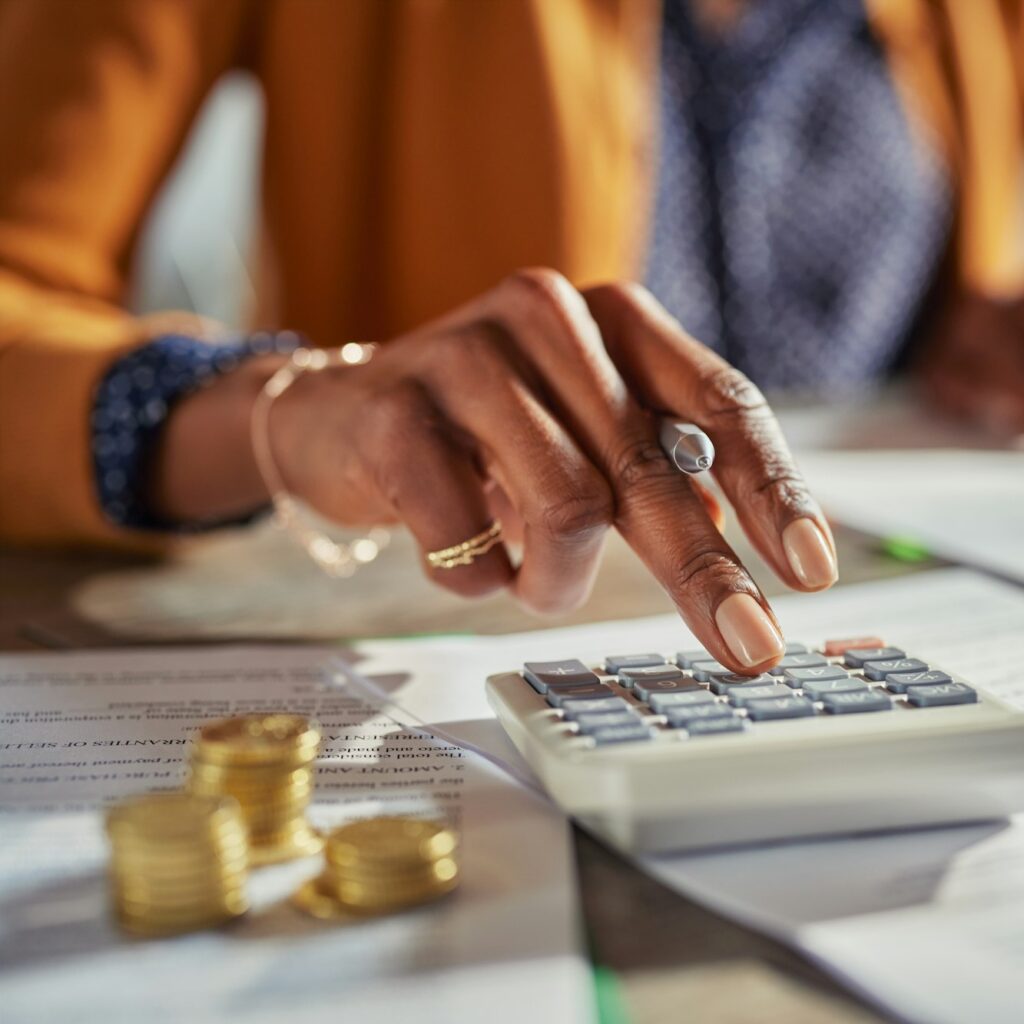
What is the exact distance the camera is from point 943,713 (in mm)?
337

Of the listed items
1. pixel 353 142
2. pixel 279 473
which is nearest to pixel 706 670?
pixel 279 473

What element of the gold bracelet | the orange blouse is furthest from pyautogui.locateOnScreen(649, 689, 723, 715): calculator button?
the orange blouse

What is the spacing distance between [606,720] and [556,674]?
0.18 feet

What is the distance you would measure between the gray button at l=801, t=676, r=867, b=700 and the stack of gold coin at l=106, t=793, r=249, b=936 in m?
0.17

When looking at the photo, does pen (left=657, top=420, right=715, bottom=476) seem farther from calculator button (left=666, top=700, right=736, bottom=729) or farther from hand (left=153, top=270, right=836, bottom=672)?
calculator button (left=666, top=700, right=736, bottom=729)

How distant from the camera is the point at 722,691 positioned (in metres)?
0.37

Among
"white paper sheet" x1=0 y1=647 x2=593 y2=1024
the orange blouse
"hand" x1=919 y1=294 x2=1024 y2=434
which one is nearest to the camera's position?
"white paper sheet" x1=0 y1=647 x2=593 y2=1024

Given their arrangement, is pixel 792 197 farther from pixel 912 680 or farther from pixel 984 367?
pixel 912 680

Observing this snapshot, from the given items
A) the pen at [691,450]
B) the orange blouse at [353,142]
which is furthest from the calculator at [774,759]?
the orange blouse at [353,142]

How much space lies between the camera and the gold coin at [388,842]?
11.1 inches

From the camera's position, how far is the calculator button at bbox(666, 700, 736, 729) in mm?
333

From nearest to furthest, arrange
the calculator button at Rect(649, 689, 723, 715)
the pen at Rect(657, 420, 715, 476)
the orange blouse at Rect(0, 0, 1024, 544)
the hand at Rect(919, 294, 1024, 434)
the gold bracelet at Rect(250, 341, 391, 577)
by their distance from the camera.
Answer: the calculator button at Rect(649, 689, 723, 715)
the pen at Rect(657, 420, 715, 476)
the gold bracelet at Rect(250, 341, 391, 577)
the orange blouse at Rect(0, 0, 1024, 544)
the hand at Rect(919, 294, 1024, 434)

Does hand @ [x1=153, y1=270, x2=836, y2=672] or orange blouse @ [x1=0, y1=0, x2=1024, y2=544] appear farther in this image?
orange blouse @ [x1=0, y1=0, x2=1024, y2=544]

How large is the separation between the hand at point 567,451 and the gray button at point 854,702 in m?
0.04
